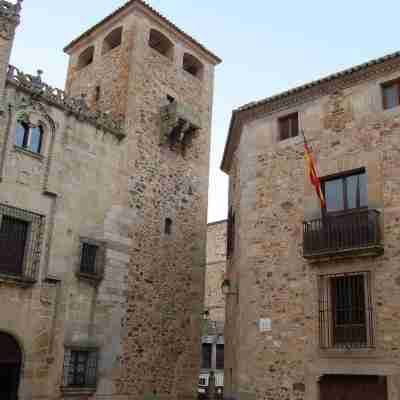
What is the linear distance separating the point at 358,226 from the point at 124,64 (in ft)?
36.9

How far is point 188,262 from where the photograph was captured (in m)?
19.4

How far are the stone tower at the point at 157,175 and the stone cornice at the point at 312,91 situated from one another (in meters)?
3.59

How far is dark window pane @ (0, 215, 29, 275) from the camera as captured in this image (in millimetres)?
14195

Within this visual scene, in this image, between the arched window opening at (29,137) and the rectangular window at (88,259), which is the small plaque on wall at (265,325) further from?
the arched window opening at (29,137)

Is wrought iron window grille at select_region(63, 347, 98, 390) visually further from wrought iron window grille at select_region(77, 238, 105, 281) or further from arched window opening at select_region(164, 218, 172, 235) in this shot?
arched window opening at select_region(164, 218, 172, 235)

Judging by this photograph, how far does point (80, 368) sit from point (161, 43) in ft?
42.7

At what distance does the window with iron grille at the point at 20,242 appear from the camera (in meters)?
14.2

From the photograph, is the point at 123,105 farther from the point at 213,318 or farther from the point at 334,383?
the point at 213,318

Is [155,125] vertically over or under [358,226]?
over

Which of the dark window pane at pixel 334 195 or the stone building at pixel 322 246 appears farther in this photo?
the dark window pane at pixel 334 195

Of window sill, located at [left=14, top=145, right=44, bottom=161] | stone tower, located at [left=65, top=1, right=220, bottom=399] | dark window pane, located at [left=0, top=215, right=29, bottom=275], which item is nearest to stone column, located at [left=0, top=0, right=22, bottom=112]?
window sill, located at [left=14, top=145, right=44, bottom=161]

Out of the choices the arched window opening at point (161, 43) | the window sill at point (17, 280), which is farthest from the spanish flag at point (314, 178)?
the arched window opening at point (161, 43)

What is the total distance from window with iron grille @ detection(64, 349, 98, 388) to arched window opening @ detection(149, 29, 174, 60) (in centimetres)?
1177

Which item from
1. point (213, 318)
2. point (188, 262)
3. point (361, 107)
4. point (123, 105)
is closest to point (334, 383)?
point (361, 107)
